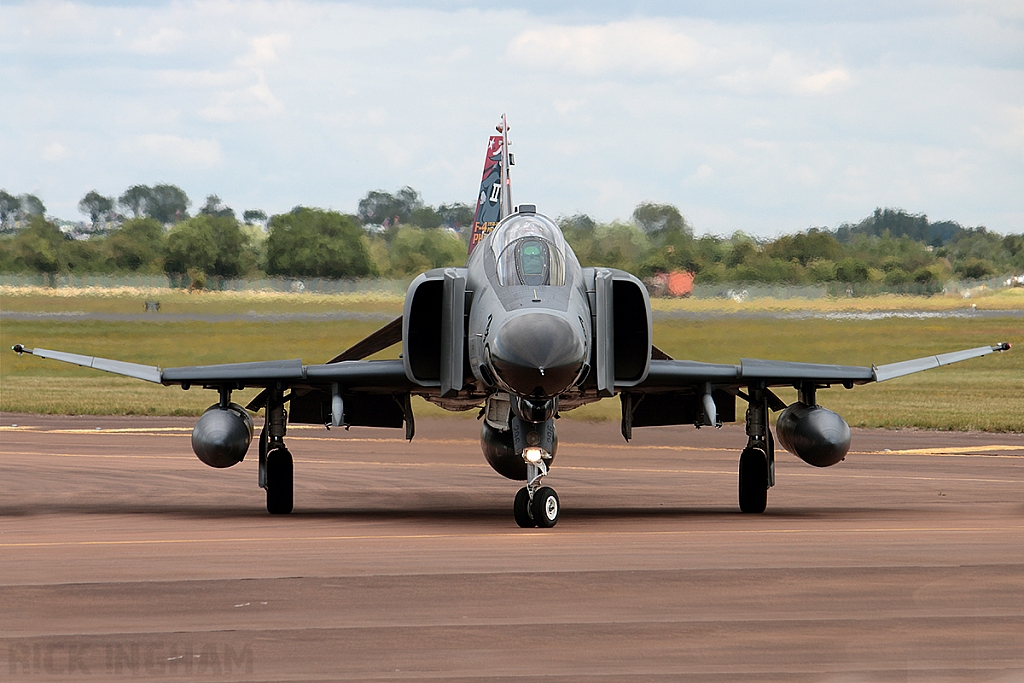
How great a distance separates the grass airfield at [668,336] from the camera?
1078 inches

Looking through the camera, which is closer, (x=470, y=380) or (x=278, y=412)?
(x=470, y=380)

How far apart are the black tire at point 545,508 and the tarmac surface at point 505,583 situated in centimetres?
37

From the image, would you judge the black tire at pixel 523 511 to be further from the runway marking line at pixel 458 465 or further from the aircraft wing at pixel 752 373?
the runway marking line at pixel 458 465

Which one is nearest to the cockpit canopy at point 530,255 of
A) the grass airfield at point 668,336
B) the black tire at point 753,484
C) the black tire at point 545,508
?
the black tire at point 545,508

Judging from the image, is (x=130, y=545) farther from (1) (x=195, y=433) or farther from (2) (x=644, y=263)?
(2) (x=644, y=263)

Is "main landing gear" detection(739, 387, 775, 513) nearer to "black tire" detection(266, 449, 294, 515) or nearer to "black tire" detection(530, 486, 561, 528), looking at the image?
"black tire" detection(530, 486, 561, 528)

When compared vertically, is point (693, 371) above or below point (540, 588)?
above

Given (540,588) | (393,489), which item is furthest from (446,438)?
(540,588)

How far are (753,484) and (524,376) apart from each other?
15.2 feet

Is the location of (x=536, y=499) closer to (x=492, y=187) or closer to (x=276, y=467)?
(x=276, y=467)

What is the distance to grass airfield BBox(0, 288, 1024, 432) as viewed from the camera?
27391 millimetres

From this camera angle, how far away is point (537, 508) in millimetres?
12883

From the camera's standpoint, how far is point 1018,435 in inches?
1117

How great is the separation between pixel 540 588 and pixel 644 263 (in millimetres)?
18217
